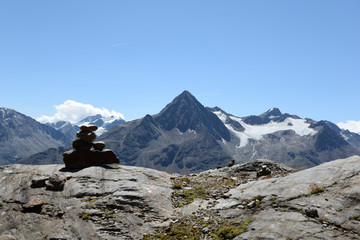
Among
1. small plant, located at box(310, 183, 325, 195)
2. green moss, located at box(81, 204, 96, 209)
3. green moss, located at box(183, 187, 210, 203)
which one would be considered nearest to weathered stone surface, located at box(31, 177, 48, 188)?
green moss, located at box(81, 204, 96, 209)

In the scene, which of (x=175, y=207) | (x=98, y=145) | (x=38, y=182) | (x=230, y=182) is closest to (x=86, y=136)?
(x=98, y=145)

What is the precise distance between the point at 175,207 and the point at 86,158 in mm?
13478

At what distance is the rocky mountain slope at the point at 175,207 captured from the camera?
663 inches

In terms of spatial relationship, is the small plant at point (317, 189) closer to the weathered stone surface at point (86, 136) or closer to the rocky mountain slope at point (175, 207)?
the rocky mountain slope at point (175, 207)

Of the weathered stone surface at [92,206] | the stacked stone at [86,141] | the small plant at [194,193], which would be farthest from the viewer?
the stacked stone at [86,141]

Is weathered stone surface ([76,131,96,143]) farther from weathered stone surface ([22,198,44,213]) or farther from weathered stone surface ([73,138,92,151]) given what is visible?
weathered stone surface ([22,198,44,213])

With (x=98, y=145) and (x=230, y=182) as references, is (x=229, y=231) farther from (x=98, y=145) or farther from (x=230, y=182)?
(x=98, y=145)

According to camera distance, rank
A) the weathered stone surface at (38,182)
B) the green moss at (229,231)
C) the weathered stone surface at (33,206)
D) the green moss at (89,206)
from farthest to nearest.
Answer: the weathered stone surface at (38,182)
the green moss at (89,206)
the weathered stone surface at (33,206)
the green moss at (229,231)

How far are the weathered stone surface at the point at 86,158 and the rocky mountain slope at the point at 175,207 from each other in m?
2.70

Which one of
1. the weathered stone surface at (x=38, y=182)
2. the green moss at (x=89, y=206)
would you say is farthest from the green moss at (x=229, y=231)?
the weathered stone surface at (x=38, y=182)

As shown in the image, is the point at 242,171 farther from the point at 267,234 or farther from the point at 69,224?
the point at 69,224

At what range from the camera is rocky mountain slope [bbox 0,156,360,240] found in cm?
1683

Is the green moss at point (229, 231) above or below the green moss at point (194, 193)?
below

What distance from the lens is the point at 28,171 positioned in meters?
27.1
